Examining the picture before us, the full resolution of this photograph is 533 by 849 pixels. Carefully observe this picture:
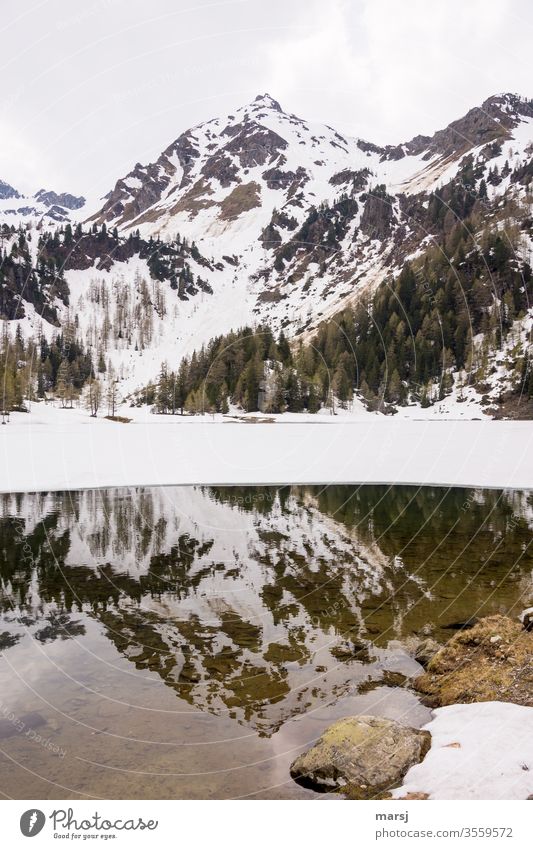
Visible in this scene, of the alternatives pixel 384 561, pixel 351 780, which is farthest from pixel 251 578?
pixel 351 780

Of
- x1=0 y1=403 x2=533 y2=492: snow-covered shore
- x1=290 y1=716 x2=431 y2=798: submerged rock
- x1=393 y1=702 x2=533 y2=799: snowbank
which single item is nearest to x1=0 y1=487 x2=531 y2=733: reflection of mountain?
x1=290 y1=716 x2=431 y2=798: submerged rock

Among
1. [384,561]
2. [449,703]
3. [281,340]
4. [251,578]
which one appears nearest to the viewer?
[449,703]

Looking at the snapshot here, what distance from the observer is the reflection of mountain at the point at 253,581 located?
9852 mm

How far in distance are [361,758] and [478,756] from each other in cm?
146

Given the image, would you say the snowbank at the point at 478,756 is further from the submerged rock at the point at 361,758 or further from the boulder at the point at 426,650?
the boulder at the point at 426,650

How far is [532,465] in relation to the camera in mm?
37125

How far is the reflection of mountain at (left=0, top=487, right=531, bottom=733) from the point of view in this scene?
9.85 metres

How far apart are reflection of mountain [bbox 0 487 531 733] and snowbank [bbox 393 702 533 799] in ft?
7.17

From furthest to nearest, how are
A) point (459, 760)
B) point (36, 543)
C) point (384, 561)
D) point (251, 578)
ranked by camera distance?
point (36, 543), point (384, 561), point (251, 578), point (459, 760)

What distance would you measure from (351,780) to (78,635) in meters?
7.04

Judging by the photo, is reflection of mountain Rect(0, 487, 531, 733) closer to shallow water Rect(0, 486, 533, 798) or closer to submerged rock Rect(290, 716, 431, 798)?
shallow water Rect(0, 486, 533, 798)

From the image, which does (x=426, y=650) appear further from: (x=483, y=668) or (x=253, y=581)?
(x=253, y=581)

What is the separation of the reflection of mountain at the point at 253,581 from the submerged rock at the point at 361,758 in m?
1.17
